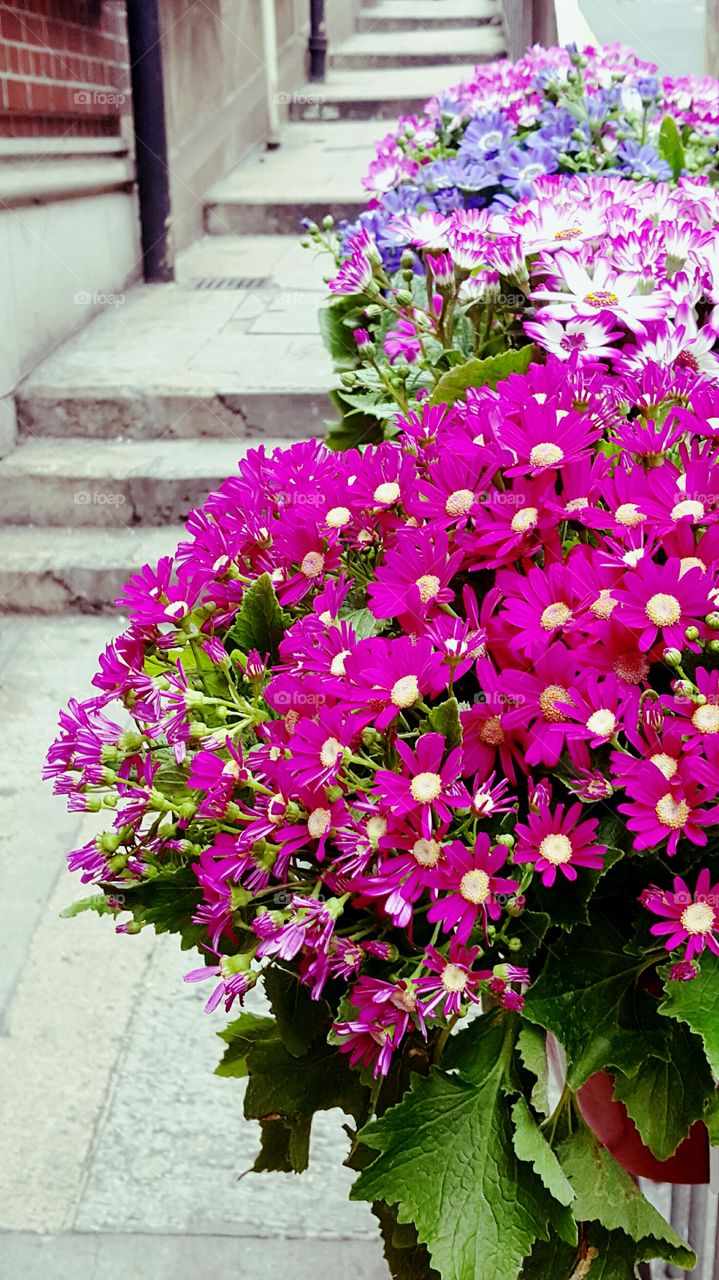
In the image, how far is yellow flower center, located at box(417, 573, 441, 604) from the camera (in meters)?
0.70

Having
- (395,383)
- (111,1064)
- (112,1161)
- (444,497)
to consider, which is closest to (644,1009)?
(444,497)

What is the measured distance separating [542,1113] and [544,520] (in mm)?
347

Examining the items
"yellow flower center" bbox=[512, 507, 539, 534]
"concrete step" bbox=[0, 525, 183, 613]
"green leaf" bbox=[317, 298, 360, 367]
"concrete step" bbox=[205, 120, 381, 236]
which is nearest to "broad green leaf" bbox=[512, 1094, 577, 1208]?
"yellow flower center" bbox=[512, 507, 539, 534]

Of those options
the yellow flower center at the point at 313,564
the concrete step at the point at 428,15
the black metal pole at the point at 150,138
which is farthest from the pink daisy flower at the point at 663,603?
→ the concrete step at the point at 428,15

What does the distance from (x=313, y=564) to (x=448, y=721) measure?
19 centimetres

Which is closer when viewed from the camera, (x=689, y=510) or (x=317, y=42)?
(x=689, y=510)

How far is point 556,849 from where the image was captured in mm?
642

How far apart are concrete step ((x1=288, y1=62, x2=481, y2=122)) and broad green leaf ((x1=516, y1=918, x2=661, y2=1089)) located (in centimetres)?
762

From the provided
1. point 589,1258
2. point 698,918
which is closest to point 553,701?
point 698,918

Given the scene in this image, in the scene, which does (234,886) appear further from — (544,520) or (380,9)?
(380,9)

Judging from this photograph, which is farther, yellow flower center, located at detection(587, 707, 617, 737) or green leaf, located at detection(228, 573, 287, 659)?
green leaf, located at detection(228, 573, 287, 659)

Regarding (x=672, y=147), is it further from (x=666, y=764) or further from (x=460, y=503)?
(x=666, y=764)

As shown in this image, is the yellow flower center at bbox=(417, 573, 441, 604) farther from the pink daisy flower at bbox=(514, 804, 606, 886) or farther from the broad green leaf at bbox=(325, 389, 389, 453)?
the broad green leaf at bbox=(325, 389, 389, 453)

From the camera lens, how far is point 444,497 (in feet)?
2.44
